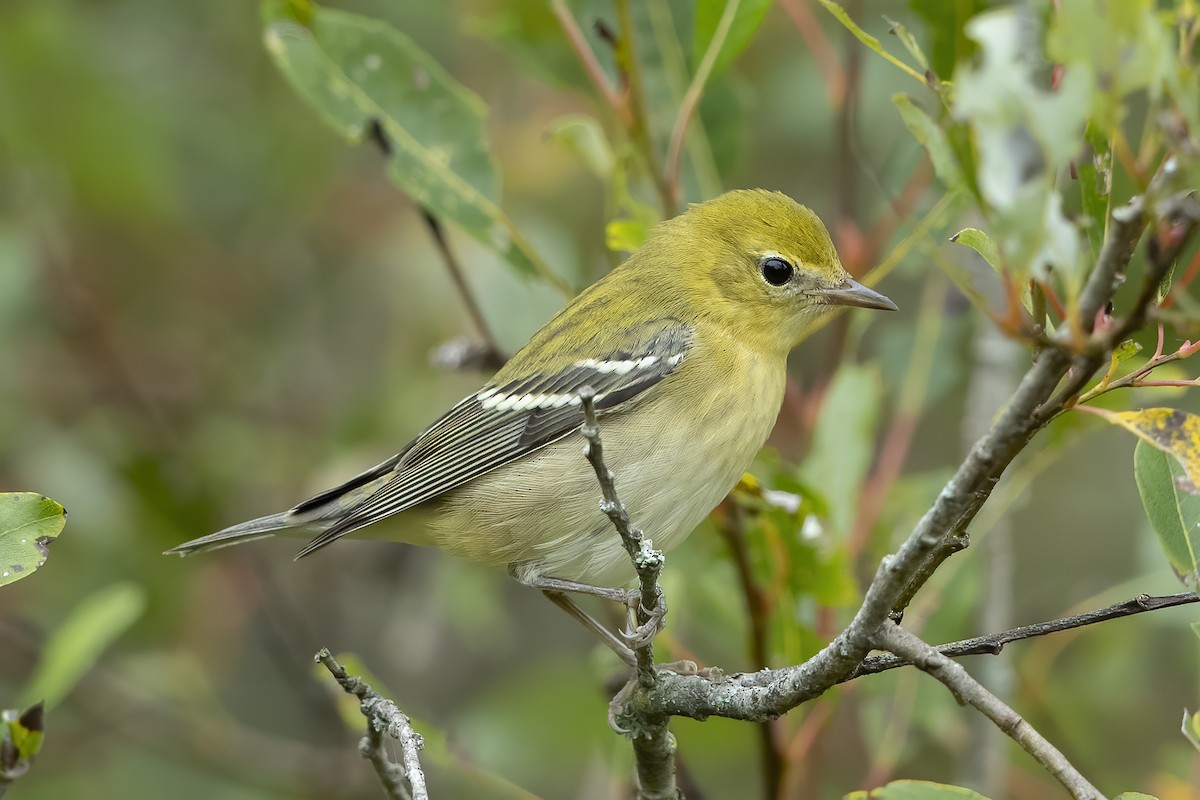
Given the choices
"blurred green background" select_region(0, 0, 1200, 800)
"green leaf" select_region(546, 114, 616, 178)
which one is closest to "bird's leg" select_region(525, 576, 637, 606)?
"blurred green background" select_region(0, 0, 1200, 800)

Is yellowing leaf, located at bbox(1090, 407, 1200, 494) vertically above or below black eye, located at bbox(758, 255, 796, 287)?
below

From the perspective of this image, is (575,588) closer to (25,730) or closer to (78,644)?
Answer: (78,644)

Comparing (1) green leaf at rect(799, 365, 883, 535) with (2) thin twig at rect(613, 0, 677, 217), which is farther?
(1) green leaf at rect(799, 365, 883, 535)

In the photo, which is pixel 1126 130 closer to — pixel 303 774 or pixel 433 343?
pixel 433 343

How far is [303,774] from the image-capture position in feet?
15.4

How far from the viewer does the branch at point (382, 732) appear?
7.11ft

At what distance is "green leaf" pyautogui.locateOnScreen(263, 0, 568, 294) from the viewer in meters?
3.39

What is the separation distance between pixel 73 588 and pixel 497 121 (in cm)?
276

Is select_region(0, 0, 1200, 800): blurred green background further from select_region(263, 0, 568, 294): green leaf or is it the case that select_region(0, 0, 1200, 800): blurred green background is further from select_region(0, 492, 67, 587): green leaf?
select_region(0, 492, 67, 587): green leaf

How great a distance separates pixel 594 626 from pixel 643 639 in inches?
31.4

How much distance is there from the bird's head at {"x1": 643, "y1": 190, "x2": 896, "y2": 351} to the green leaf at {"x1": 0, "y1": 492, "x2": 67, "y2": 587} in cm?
194

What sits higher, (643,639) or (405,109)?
(405,109)

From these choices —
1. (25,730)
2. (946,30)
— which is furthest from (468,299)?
(25,730)

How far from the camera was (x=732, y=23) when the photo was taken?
3.12m
